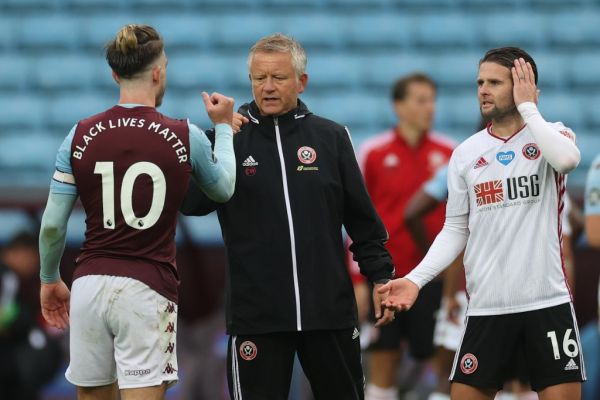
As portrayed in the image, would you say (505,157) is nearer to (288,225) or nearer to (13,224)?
(288,225)

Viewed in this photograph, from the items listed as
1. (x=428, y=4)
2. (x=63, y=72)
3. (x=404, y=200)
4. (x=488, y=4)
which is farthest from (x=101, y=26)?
(x=404, y=200)

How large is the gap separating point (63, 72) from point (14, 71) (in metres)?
0.53

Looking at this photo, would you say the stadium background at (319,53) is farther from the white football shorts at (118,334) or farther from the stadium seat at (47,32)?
the white football shorts at (118,334)

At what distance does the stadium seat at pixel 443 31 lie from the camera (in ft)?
45.5

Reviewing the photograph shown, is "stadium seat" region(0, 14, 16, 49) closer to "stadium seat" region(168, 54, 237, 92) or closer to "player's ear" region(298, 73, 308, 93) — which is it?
"stadium seat" region(168, 54, 237, 92)

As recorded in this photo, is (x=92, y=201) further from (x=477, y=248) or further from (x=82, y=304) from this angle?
(x=477, y=248)

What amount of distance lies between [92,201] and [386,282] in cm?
146

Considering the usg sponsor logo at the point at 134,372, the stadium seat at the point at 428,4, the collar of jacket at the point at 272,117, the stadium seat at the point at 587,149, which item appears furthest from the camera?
the stadium seat at the point at 428,4

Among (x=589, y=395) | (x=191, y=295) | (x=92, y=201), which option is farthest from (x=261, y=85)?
(x=589, y=395)

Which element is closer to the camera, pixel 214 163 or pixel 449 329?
pixel 214 163

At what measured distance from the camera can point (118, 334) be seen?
527 cm

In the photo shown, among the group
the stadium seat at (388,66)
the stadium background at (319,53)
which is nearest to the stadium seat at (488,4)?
the stadium background at (319,53)

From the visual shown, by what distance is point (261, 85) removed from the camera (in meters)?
5.81

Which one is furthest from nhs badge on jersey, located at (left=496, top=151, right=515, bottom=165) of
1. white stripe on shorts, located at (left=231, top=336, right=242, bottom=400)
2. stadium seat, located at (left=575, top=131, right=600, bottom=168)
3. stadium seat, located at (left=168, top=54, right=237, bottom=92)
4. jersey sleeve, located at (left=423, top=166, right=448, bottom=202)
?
stadium seat, located at (left=168, top=54, right=237, bottom=92)
